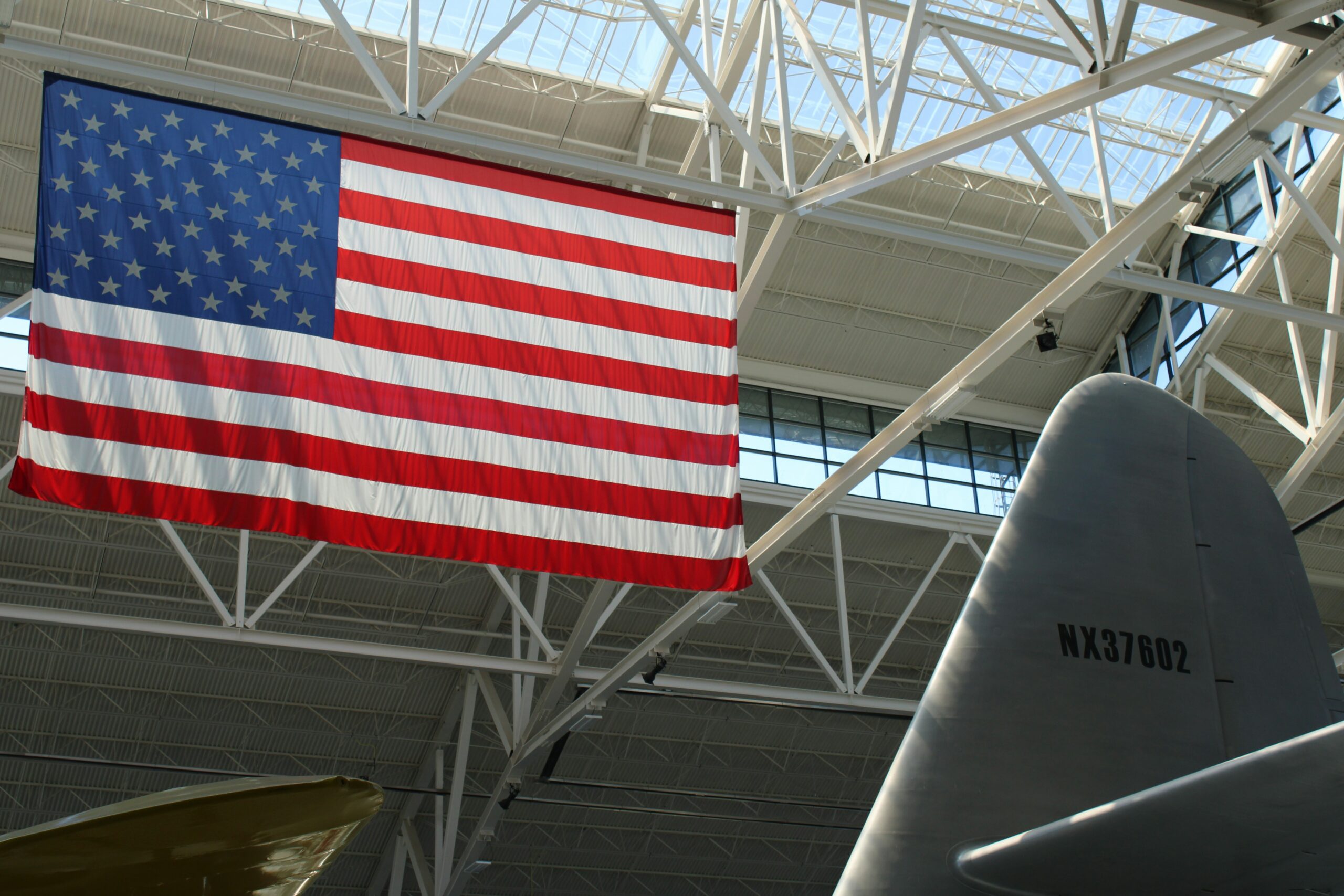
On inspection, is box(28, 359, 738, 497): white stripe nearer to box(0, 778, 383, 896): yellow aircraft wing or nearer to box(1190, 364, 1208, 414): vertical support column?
box(0, 778, 383, 896): yellow aircraft wing

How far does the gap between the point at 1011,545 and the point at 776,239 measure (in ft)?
21.7

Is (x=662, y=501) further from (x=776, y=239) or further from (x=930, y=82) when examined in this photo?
(x=930, y=82)

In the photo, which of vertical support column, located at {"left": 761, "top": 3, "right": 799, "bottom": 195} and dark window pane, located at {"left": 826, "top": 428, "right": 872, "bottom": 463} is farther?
dark window pane, located at {"left": 826, "top": 428, "right": 872, "bottom": 463}

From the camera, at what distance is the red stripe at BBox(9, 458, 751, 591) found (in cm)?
732

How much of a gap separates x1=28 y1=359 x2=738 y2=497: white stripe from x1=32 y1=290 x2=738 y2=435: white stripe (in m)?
0.28

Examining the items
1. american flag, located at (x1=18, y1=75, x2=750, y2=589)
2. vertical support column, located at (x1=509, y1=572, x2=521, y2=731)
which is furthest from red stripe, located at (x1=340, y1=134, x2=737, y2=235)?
vertical support column, located at (x1=509, y1=572, x2=521, y2=731)

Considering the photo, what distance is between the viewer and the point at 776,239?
1123 centimetres

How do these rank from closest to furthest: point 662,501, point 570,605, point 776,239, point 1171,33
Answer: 1. point 662,501
2. point 776,239
3. point 1171,33
4. point 570,605

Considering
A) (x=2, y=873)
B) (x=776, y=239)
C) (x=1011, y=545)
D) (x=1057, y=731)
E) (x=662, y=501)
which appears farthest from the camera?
(x=776, y=239)

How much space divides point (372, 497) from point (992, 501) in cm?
1465

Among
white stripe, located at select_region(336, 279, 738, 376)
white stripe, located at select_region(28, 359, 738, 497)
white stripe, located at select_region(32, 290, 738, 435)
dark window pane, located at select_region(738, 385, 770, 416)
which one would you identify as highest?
dark window pane, located at select_region(738, 385, 770, 416)

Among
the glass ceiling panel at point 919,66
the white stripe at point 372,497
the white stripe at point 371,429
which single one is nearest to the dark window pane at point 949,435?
the glass ceiling panel at point 919,66

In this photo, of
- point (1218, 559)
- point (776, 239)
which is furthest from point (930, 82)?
point (1218, 559)

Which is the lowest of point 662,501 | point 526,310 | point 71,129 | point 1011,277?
point 662,501
